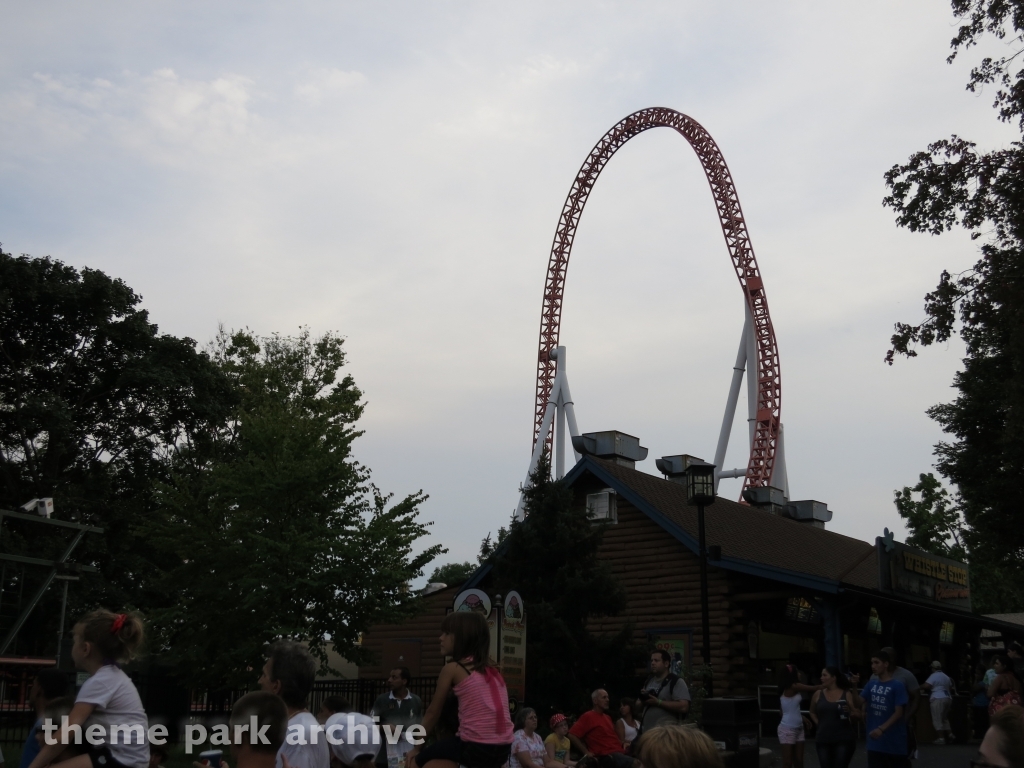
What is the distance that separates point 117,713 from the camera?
13.9 ft

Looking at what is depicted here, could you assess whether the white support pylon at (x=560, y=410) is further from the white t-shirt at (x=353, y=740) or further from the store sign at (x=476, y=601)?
the white t-shirt at (x=353, y=740)

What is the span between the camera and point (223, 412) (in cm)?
3375

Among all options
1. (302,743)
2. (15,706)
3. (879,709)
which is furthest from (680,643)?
(302,743)

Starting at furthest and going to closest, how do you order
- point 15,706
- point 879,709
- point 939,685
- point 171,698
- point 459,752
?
point 939,685, point 15,706, point 171,698, point 879,709, point 459,752

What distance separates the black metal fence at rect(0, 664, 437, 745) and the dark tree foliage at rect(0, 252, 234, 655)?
10.6 meters

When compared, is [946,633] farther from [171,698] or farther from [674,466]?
[171,698]

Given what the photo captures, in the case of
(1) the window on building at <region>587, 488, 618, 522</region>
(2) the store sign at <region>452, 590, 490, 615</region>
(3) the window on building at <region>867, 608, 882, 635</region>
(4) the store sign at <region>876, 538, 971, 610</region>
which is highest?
(1) the window on building at <region>587, 488, 618, 522</region>

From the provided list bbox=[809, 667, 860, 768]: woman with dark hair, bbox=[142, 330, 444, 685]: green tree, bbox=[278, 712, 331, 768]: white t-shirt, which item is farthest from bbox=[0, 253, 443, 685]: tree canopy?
bbox=[278, 712, 331, 768]: white t-shirt

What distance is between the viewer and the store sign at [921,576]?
20.2 m

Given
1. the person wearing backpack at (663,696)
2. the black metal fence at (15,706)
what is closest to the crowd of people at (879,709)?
the person wearing backpack at (663,696)

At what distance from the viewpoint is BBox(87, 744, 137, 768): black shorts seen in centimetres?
412

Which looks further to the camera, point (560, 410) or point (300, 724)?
point (560, 410)

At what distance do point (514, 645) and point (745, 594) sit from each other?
6.94m

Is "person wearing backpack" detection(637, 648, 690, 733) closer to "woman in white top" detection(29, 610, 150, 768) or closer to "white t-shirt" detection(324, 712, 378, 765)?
"white t-shirt" detection(324, 712, 378, 765)
